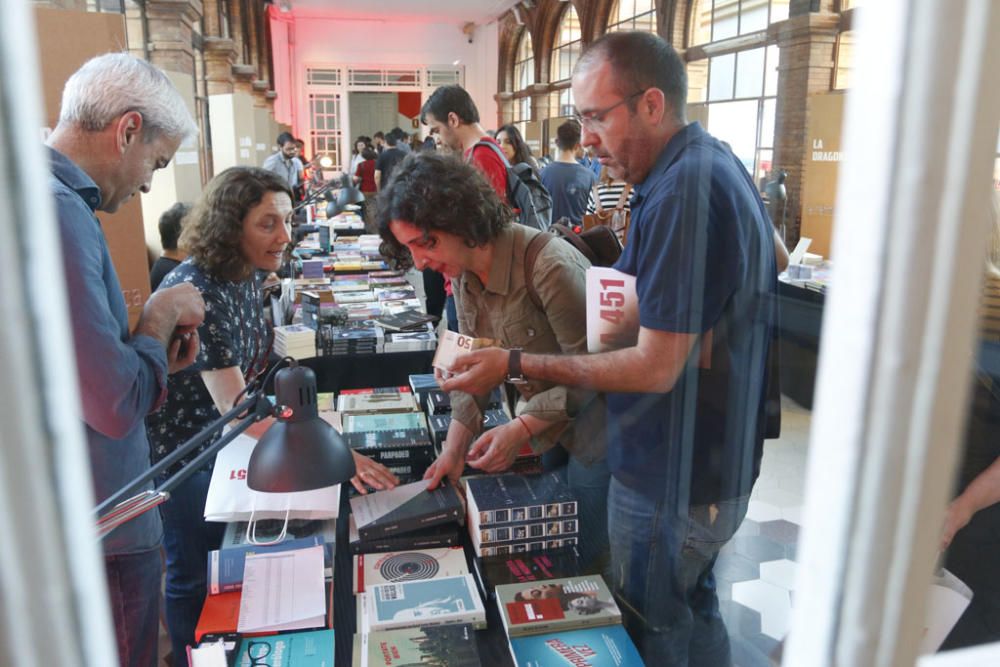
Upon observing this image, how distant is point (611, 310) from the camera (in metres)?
1.52

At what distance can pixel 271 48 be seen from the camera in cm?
1642

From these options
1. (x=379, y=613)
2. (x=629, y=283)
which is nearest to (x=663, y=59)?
(x=629, y=283)

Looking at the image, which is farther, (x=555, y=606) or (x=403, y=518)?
(x=403, y=518)

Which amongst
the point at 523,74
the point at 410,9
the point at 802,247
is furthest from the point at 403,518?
the point at 410,9

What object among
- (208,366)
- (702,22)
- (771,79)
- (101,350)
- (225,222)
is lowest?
(208,366)

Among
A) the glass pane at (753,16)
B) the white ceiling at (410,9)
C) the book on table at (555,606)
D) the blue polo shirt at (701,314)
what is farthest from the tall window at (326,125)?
the book on table at (555,606)

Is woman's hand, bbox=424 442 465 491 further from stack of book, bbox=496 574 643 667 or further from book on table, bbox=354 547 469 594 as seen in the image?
stack of book, bbox=496 574 643 667

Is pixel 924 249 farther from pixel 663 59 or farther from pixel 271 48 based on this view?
pixel 271 48

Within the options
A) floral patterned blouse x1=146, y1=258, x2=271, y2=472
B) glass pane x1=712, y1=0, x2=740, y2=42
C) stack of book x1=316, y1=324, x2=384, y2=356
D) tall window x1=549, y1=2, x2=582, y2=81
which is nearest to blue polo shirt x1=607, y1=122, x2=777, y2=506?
floral patterned blouse x1=146, y1=258, x2=271, y2=472

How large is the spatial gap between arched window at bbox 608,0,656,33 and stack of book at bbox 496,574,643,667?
30.9 feet

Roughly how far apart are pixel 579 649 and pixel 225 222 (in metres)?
1.46

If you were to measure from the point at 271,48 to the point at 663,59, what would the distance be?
55.9 feet

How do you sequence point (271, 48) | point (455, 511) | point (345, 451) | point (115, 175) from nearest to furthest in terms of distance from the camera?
point (345, 451)
point (115, 175)
point (455, 511)
point (271, 48)

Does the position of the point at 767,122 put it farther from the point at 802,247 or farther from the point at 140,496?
the point at 140,496
